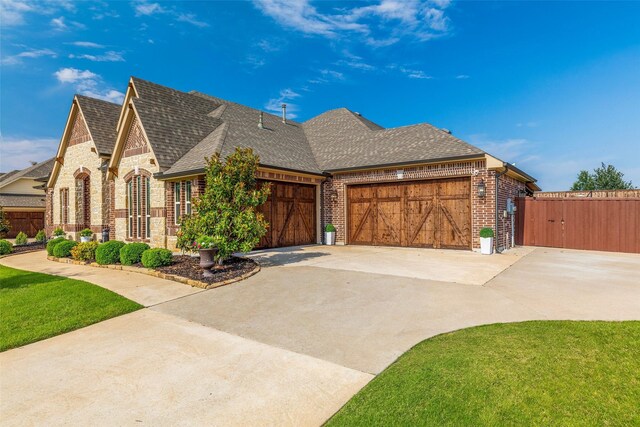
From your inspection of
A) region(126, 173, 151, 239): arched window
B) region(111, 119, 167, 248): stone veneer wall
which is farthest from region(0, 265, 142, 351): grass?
region(126, 173, 151, 239): arched window

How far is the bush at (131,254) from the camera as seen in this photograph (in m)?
9.70

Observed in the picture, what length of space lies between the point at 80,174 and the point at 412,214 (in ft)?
60.3

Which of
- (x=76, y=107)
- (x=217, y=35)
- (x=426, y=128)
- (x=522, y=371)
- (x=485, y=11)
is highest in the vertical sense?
(x=217, y=35)

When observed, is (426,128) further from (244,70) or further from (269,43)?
(244,70)

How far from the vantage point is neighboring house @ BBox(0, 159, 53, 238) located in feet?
89.6

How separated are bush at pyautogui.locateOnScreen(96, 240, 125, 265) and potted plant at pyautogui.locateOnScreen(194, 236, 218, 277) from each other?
3.87 m

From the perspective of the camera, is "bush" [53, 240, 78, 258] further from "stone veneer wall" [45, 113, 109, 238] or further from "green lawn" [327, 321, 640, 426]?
"green lawn" [327, 321, 640, 426]

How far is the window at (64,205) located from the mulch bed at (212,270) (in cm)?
1437

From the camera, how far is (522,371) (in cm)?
327

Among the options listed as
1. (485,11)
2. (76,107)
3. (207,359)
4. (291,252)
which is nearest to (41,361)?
(207,359)

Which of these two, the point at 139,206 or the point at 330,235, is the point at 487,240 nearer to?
the point at 330,235

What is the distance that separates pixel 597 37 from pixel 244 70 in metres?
19.0

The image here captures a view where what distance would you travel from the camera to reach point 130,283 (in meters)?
7.84

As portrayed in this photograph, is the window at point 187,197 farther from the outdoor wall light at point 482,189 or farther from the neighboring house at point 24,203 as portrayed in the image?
the neighboring house at point 24,203
